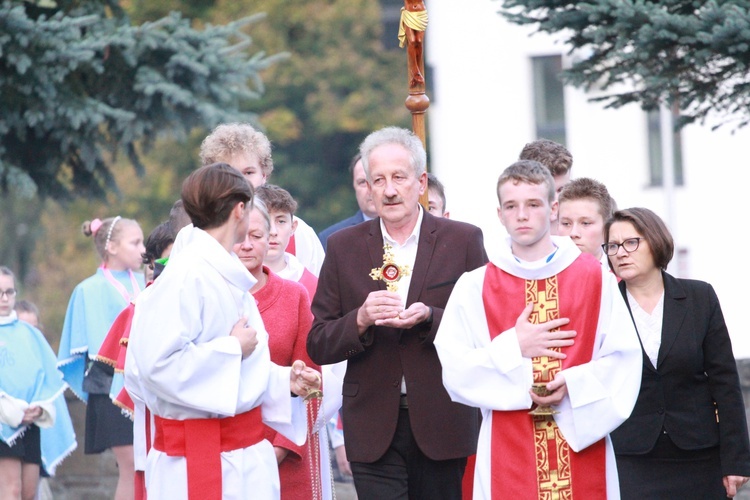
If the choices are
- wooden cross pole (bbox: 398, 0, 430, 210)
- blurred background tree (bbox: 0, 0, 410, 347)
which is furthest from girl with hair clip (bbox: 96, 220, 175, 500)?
blurred background tree (bbox: 0, 0, 410, 347)

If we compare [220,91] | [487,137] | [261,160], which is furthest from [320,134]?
[261,160]

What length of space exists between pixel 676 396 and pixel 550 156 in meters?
1.63

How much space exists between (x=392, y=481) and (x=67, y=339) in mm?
3953

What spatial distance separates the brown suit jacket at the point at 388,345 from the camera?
5809 millimetres

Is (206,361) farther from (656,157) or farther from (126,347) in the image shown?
(656,157)

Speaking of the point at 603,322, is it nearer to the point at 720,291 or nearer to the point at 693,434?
the point at 693,434

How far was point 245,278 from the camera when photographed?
530 cm

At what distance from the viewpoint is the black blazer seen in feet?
20.1

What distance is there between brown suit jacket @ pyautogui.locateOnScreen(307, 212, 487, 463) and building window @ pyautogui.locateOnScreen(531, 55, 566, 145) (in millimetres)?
20039

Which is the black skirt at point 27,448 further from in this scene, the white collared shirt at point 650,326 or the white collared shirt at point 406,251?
the white collared shirt at point 650,326

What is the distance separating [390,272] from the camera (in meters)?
5.71

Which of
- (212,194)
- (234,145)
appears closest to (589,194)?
(234,145)

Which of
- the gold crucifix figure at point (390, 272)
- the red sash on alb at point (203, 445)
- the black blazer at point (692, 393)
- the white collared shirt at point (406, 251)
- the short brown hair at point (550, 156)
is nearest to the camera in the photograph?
the red sash on alb at point (203, 445)

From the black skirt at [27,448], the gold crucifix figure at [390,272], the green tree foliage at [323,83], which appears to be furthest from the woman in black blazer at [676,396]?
the green tree foliage at [323,83]
